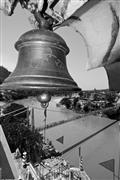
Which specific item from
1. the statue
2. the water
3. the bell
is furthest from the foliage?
the statue

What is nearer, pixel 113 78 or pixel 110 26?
pixel 110 26

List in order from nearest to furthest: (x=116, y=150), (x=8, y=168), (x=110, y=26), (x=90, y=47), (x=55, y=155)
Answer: (x=110, y=26) → (x=90, y=47) → (x=8, y=168) → (x=55, y=155) → (x=116, y=150)

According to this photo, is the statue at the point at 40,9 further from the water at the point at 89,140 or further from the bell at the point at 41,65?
the water at the point at 89,140

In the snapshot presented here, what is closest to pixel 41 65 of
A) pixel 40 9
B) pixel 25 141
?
pixel 40 9

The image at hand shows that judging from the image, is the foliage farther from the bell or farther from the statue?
the statue

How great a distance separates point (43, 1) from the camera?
2.47 feet

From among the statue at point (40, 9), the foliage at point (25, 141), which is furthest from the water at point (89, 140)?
the statue at point (40, 9)

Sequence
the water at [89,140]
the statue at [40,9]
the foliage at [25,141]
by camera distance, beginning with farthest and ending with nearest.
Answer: the water at [89,140] → the foliage at [25,141] → the statue at [40,9]

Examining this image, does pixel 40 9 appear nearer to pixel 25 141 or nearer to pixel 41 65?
pixel 41 65

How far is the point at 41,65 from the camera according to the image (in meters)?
0.67

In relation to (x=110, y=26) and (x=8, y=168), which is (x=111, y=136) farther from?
(x=110, y=26)

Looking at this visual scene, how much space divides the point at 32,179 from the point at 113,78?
1335mm

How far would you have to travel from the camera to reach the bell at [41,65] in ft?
1.98

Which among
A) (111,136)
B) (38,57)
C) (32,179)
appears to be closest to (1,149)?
(32,179)
